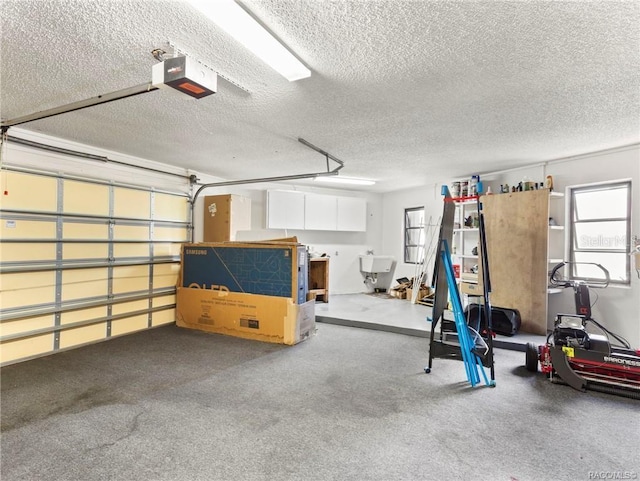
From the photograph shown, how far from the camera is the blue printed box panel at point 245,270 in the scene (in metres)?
4.44

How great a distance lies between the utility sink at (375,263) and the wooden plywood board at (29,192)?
5.93 meters

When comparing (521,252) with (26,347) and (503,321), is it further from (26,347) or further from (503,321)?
(26,347)

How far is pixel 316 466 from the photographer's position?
6.39 feet

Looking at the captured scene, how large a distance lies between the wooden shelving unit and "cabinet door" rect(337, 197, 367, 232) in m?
1.09

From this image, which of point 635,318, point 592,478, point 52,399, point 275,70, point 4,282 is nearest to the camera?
point 592,478

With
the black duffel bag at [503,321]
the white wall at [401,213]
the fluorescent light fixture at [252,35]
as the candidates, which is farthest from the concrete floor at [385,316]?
the fluorescent light fixture at [252,35]

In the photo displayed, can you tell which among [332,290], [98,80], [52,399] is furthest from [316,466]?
[332,290]

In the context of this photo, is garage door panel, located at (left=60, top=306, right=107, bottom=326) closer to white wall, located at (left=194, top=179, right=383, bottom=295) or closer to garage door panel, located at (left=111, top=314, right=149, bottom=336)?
garage door panel, located at (left=111, top=314, right=149, bottom=336)

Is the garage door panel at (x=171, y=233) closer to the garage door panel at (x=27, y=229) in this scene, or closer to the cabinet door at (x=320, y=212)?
the garage door panel at (x=27, y=229)

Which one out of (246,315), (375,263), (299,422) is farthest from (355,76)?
(375,263)

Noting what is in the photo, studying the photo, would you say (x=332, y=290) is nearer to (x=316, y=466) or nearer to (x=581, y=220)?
(x=581, y=220)

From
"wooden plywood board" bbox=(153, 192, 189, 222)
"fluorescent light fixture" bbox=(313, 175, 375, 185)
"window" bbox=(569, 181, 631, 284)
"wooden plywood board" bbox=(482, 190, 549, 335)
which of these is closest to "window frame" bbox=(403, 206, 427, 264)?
"fluorescent light fixture" bbox=(313, 175, 375, 185)

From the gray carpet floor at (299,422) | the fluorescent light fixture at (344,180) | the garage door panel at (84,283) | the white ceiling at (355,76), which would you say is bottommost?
the gray carpet floor at (299,422)

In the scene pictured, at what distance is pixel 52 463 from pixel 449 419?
265cm
